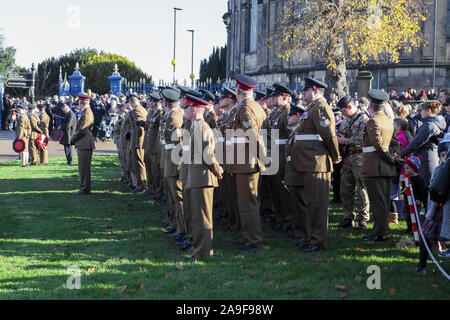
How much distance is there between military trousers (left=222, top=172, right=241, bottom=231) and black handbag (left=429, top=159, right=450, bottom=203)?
395cm

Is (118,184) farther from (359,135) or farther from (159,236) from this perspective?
(359,135)

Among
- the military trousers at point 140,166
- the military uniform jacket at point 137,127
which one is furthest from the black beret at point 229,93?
the military trousers at point 140,166

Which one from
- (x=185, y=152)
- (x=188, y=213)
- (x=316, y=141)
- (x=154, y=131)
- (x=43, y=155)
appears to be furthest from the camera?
(x=43, y=155)

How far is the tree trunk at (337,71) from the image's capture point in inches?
899

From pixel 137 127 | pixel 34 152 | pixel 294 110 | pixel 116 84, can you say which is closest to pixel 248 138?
pixel 294 110

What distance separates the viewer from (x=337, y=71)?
23.4m

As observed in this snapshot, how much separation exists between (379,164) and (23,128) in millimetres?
14974

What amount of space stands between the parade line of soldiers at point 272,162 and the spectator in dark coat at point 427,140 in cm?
53

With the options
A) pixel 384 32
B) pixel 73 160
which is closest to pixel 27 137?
pixel 73 160

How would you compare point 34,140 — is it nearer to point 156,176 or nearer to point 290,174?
point 156,176

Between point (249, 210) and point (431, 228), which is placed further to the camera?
point (249, 210)

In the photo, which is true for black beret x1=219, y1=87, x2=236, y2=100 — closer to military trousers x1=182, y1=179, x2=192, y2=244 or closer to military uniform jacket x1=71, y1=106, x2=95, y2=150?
military trousers x1=182, y1=179, x2=192, y2=244

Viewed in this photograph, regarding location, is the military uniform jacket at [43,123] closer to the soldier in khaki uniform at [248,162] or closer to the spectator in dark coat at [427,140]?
the soldier in khaki uniform at [248,162]

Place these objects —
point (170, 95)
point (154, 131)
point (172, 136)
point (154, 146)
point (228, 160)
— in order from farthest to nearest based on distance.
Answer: point (154, 146) < point (154, 131) < point (170, 95) < point (172, 136) < point (228, 160)
